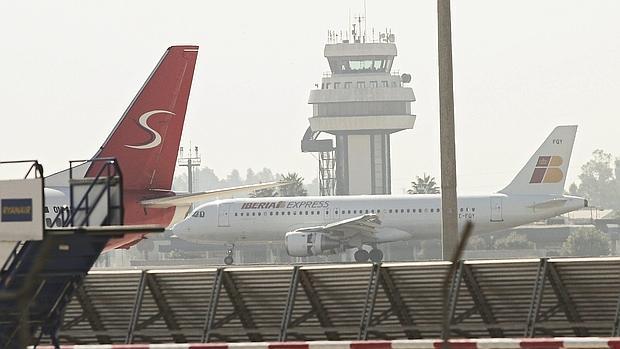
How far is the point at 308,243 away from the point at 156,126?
26.5 m

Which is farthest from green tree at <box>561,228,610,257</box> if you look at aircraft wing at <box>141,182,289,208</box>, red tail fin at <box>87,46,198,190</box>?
aircraft wing at <box>141,182,289,208</box>

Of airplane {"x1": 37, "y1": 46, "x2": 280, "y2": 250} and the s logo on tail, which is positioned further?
the s logo on tail

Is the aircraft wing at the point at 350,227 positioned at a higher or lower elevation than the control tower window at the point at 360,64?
lower

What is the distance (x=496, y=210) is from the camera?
62.9 m

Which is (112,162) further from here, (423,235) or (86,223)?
(423,235)

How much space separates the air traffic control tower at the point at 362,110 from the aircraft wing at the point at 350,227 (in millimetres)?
67429

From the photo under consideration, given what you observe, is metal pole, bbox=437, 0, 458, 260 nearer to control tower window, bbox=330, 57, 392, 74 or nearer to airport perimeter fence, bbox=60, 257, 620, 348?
airport perimeter fence, bbox=60, 257, 620, 348

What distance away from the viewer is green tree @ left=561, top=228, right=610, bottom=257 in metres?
100

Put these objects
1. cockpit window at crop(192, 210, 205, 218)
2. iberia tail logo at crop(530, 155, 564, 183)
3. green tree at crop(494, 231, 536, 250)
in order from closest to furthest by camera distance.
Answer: cockpit window at crop(192, 210, 205, 218), iberia tail logo at crop(530, 155, 564, 183), green tree at crop(494, 231, 536, 250)

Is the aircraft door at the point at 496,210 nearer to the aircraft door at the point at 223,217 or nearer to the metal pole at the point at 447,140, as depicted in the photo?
the aircraft door at the point at 223,217

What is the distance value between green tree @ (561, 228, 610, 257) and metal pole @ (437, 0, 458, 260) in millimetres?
79233

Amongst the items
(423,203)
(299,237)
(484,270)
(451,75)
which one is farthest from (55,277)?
(423,203)

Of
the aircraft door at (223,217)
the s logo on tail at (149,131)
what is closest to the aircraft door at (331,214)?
the aircraft door at (223,217)

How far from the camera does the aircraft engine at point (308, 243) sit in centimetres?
5950
